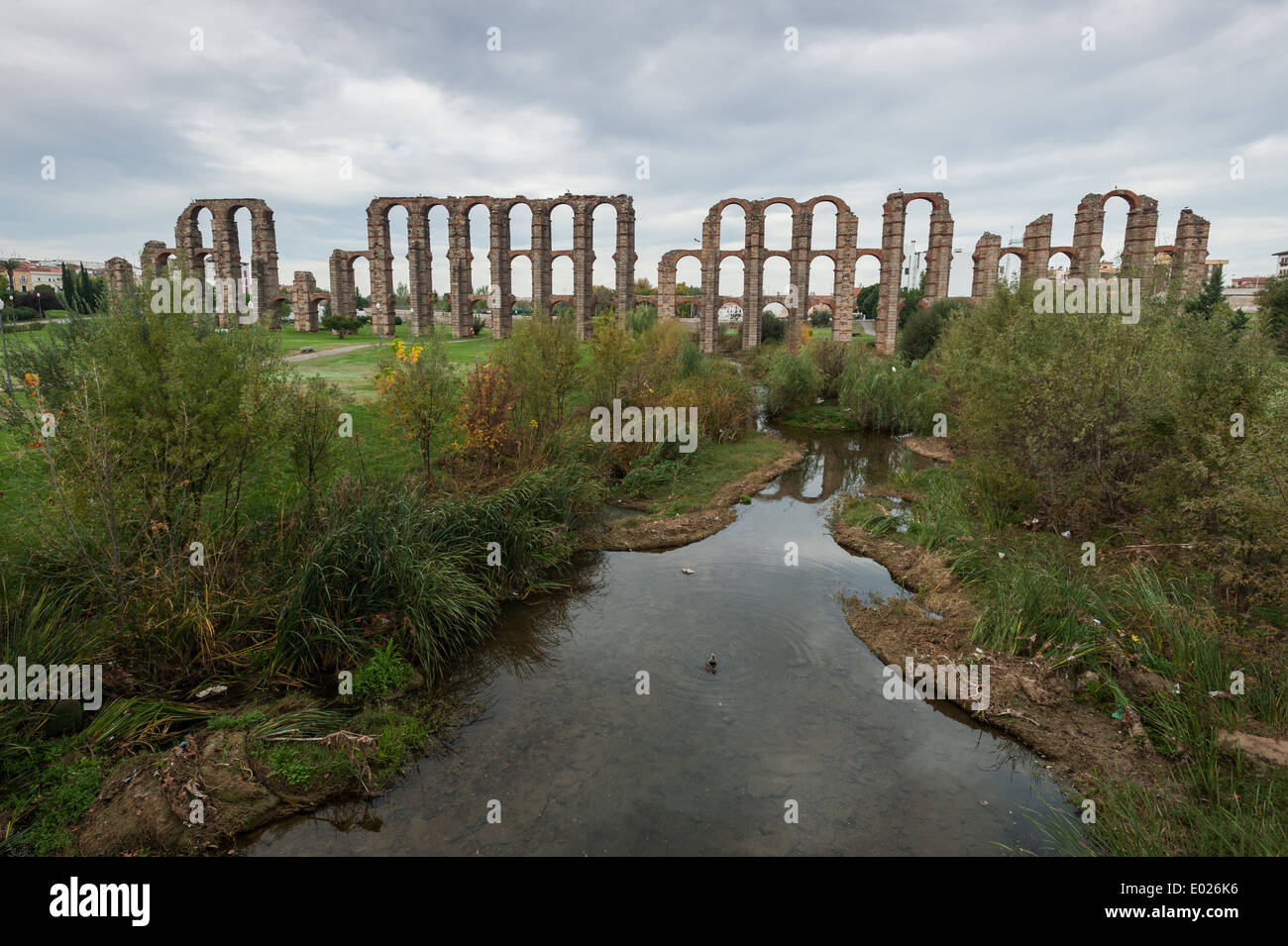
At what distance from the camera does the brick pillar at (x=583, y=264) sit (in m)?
47.1

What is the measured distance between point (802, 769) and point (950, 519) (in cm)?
747

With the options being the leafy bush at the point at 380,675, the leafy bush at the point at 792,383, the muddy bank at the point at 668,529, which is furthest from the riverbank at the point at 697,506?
the leafy bush at the point at 792,383

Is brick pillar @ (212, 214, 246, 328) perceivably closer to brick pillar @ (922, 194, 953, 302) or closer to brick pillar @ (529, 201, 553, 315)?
brick pillar @ (529, 201, 553, 315)

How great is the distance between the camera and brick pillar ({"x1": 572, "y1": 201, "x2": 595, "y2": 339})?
154ft

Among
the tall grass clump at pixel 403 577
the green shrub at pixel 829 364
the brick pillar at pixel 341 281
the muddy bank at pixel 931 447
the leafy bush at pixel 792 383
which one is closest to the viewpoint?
the tall grass clump at pixel 403 577

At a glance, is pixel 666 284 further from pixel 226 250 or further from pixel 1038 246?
pixel 226 250

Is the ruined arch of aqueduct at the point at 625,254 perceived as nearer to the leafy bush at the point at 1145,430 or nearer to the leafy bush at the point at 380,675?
the leafy bush at the point at 1145,430

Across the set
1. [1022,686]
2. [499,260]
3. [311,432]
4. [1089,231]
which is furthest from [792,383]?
[1089,231]

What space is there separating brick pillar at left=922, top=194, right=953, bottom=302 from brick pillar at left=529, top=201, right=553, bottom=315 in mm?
26078

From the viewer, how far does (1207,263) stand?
45.8m

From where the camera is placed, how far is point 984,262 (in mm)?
45719

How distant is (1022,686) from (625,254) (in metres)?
43.5

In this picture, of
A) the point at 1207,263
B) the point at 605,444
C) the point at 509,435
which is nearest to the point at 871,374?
the point at 605,444

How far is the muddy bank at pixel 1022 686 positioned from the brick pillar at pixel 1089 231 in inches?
1707
